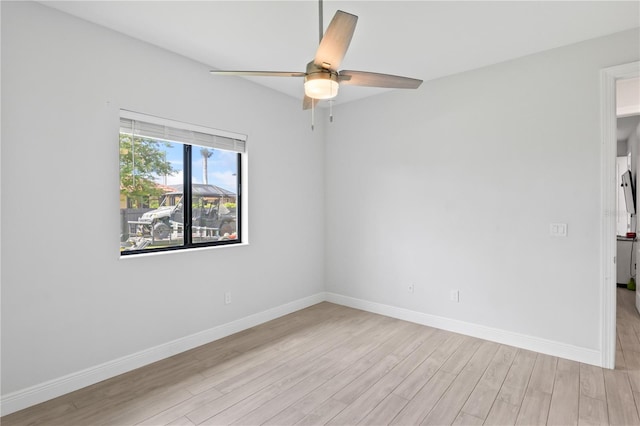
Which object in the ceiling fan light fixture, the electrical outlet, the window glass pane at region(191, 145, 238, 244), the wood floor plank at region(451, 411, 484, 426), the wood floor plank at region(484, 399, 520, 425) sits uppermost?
the ceiling fan light fixture

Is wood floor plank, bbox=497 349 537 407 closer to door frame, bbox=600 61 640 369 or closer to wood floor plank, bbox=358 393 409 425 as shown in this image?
door frame, bbox=600 61 640 369

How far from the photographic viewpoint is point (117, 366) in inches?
103

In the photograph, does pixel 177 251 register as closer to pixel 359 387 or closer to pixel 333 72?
pixel 359 387

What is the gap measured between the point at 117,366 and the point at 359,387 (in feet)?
6.17

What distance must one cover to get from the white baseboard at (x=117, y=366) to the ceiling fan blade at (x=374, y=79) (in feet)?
8.64

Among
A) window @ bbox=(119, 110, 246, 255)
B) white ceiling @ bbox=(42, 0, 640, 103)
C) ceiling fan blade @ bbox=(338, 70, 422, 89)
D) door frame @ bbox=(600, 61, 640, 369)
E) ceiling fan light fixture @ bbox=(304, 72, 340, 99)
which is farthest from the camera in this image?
window @ bbox=(119, 110, 246, 255)

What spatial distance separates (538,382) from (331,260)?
265cm

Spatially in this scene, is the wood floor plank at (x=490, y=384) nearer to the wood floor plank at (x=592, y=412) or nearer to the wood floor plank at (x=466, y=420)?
the wood floor plank at (x=466, y=420)

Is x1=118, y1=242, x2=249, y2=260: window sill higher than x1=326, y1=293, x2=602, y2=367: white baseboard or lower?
higher

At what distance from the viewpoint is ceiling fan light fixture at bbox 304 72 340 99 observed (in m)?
1.81

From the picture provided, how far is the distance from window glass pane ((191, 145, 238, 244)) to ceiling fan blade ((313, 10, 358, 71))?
193 cm

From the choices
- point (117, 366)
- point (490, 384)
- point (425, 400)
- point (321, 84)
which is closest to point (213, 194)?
point (117, 366)

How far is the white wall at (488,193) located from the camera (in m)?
2.80

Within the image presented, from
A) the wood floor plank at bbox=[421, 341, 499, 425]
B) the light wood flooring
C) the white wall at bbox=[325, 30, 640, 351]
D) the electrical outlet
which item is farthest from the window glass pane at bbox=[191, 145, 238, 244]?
the electrical outlet
